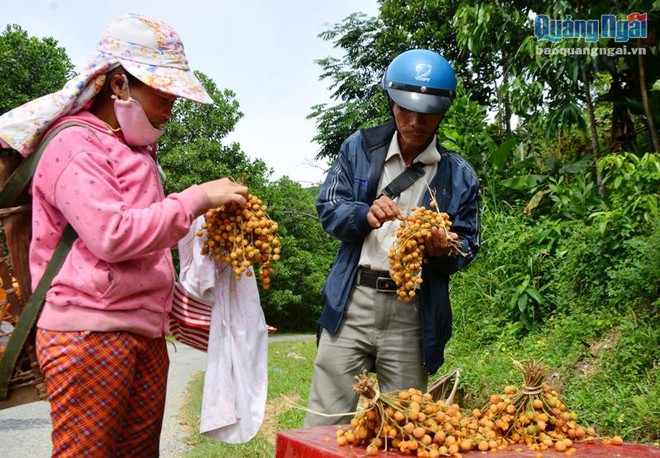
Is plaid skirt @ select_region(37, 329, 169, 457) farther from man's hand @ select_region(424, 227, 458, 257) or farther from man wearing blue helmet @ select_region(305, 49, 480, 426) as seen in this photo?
man's hand @ select_region(424, 227, 458, 257)

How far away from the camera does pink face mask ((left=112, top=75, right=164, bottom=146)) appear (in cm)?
219

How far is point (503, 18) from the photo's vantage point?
7168mm

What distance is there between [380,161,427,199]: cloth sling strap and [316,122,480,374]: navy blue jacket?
0.06 meters

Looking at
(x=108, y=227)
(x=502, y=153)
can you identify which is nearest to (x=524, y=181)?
(x=502, y=153)

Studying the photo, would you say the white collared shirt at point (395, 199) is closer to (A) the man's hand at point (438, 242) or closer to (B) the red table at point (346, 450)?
(A) the man's hand at point (438, 242)

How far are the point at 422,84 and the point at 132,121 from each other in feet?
4.35

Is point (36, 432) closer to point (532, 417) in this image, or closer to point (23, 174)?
point (23, 174)

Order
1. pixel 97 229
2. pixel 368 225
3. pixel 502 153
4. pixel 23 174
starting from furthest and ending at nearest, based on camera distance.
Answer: pixel 502 153 → pixel 368 225 → pixel 23 174 → pixel 97 229

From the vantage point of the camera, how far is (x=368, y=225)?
287 centimetres

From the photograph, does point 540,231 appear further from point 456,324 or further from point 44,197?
point 44,197

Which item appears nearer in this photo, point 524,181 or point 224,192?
point 224,192

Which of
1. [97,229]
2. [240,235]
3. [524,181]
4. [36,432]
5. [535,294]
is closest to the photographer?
[97,229]

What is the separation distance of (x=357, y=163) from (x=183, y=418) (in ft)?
15.1

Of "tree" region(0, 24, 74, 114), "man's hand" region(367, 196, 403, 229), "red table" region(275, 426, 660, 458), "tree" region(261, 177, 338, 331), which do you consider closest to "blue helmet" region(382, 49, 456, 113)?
"man's hand" region(367, 196, 403, 229)
